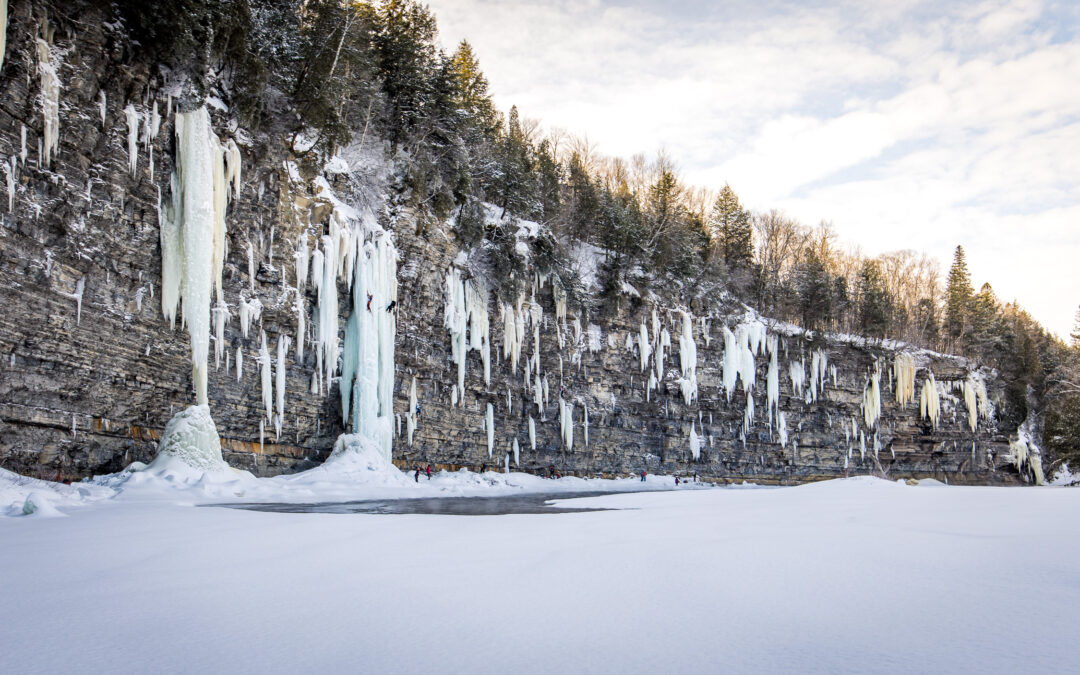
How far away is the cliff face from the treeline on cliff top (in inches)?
43.7

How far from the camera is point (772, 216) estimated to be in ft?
142

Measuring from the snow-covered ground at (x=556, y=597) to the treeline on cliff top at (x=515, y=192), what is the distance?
12.6 metres

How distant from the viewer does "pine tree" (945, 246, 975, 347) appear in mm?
44344

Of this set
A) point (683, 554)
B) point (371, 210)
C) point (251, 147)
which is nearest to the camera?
point (683, 554)

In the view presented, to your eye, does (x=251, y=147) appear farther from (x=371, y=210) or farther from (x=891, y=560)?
(x=891, y=560)

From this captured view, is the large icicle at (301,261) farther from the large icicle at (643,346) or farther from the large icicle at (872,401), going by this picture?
the large icicle at (872,401)

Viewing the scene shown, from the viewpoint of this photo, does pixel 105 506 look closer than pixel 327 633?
No

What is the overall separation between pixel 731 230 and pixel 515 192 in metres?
20.5

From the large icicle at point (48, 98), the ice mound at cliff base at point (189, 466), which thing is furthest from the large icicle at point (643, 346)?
the large icicle at point (48, 98)

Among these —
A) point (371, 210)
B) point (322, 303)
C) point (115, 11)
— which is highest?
point (115, 11)

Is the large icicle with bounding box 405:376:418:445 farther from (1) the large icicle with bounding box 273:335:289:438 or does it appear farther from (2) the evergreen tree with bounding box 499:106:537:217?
(2) the evergreen tree with bounding box 499:106:537:217

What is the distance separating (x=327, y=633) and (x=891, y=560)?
3.31m

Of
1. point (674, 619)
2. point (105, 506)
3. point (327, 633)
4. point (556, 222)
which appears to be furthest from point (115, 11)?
point (556, 222)

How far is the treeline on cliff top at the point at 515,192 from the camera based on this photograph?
14.6 meters
